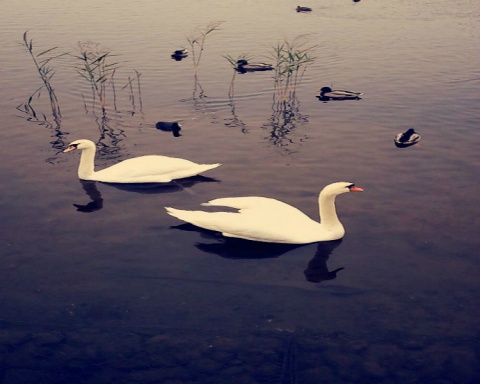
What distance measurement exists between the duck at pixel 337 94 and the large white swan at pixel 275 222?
33.8ft

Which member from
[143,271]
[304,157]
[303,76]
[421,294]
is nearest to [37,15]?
[303,76]

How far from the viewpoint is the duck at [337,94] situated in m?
20.6

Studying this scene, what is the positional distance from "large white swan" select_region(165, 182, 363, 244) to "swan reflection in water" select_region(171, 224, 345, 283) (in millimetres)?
150

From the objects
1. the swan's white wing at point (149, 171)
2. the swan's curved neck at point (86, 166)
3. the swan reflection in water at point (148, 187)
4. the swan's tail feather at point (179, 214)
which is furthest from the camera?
the swan's curved neck at point (86, 166)

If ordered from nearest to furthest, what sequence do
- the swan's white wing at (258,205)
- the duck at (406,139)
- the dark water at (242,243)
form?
1. the dark water at (242,243)
2. the swan's white wing at (258,205)
3. the duck at (406,139)

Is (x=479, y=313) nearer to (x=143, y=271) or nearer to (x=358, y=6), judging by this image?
(x=143, y=271)

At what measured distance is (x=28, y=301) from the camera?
898 centimetres

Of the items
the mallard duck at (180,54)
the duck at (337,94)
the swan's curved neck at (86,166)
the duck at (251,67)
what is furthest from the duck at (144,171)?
the mallard duck at (180,54)

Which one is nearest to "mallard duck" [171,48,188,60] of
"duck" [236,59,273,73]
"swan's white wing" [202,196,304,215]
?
"duck" [236,59,273,73]

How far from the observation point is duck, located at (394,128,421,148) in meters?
16.1

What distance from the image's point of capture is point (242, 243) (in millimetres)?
10891

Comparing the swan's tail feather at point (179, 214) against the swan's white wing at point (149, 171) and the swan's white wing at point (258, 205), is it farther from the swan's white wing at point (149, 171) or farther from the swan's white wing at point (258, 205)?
the swan's white wing at point (149, 171)

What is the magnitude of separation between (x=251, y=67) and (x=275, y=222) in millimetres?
15538

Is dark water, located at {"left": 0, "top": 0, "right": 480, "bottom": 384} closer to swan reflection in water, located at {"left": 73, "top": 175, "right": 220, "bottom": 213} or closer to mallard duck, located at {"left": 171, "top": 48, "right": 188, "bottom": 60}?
swan reflection in water, located at {"left": 73, "top": 175, "right": 220, "bottom": 213}
